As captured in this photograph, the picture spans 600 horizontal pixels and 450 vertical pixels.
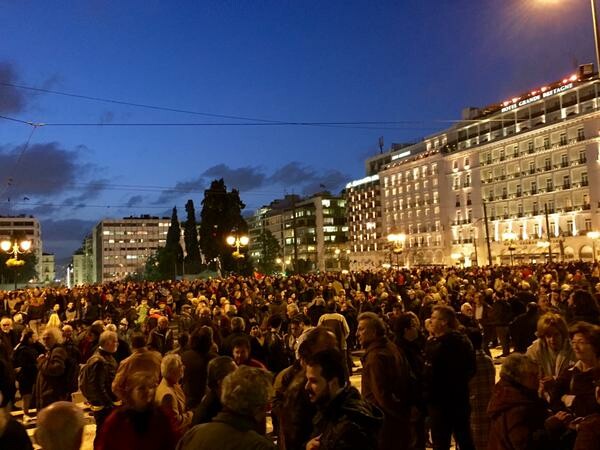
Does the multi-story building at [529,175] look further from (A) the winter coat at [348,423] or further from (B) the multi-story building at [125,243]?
(B) the multi-story building at [125,243]

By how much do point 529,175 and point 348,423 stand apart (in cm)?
7841

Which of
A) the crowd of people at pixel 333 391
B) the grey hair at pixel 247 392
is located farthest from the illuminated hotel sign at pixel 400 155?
the grey hair at pixel 247 392

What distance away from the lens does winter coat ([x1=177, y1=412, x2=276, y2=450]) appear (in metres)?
3.00

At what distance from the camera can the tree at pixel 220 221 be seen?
210 feet

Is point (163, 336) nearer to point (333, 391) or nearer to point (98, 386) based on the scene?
point (98, 386)

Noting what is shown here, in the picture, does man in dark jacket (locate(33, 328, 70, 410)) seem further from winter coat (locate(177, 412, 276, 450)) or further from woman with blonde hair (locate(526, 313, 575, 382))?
woman with blonde hair (locate(526, 313, 575, 382))

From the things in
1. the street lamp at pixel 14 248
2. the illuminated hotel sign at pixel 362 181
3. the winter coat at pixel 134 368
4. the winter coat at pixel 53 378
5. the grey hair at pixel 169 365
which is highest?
the illuminated hotel sign at pixel 362 181

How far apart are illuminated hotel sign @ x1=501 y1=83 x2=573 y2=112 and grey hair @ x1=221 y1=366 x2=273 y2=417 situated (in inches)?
2972

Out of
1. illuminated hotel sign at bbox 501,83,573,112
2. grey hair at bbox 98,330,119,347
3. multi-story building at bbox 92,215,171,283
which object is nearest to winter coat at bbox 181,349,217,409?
grey hair at bbox 98,330,119,347

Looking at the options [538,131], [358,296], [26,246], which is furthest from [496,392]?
[538,131]

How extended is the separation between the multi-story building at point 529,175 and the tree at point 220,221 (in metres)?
26.3

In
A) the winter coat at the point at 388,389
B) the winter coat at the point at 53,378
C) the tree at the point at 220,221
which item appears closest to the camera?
the winter coat at the point at 388,389

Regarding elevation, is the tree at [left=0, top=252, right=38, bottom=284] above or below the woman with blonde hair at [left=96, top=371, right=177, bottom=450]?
above

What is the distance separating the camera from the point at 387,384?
5082 millimetres
